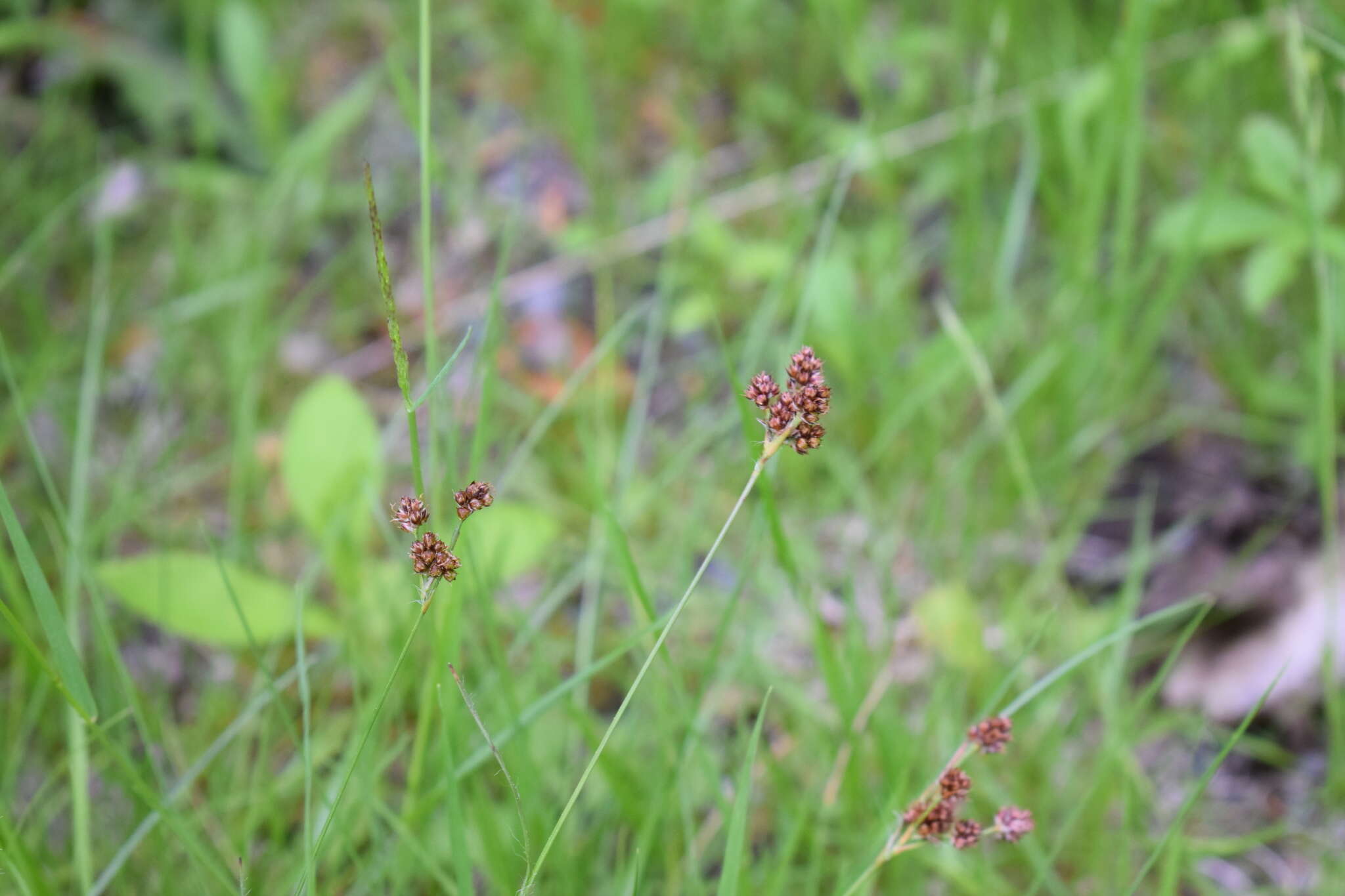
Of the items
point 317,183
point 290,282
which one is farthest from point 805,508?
point 317,183

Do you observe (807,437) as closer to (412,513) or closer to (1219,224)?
(412,513)

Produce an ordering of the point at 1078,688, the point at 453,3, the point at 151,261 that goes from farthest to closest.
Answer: the point at 453,3, the point at 151,261, the point at 1078,688

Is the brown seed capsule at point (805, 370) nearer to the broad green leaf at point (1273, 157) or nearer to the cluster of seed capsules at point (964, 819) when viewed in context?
the cluster of seed capsules at point (964, 819)

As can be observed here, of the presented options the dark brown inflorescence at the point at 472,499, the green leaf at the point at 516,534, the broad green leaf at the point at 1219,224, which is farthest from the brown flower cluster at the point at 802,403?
the broad green leaf at the point at 1219,224

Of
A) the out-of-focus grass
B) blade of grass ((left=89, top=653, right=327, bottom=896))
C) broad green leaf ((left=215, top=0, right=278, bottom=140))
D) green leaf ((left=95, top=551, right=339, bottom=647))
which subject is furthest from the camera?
broad green leaf ((left=215, top=0, right=278, bottom=140))

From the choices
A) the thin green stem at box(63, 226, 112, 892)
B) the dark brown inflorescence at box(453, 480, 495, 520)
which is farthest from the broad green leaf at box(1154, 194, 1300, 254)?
the thin green stem at box(63, 226, 112, 892)

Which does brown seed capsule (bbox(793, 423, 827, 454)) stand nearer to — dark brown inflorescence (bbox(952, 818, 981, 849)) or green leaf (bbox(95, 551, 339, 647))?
dark brown inflorescence (bbox(952, 818, 981, 849))

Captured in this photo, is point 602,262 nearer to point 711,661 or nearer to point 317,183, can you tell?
point 317,183

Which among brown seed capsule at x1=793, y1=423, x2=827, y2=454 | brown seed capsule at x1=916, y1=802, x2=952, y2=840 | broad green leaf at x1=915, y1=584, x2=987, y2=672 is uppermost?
brown seed capsule at x1=793, y1=423, x2=827, y2=454
